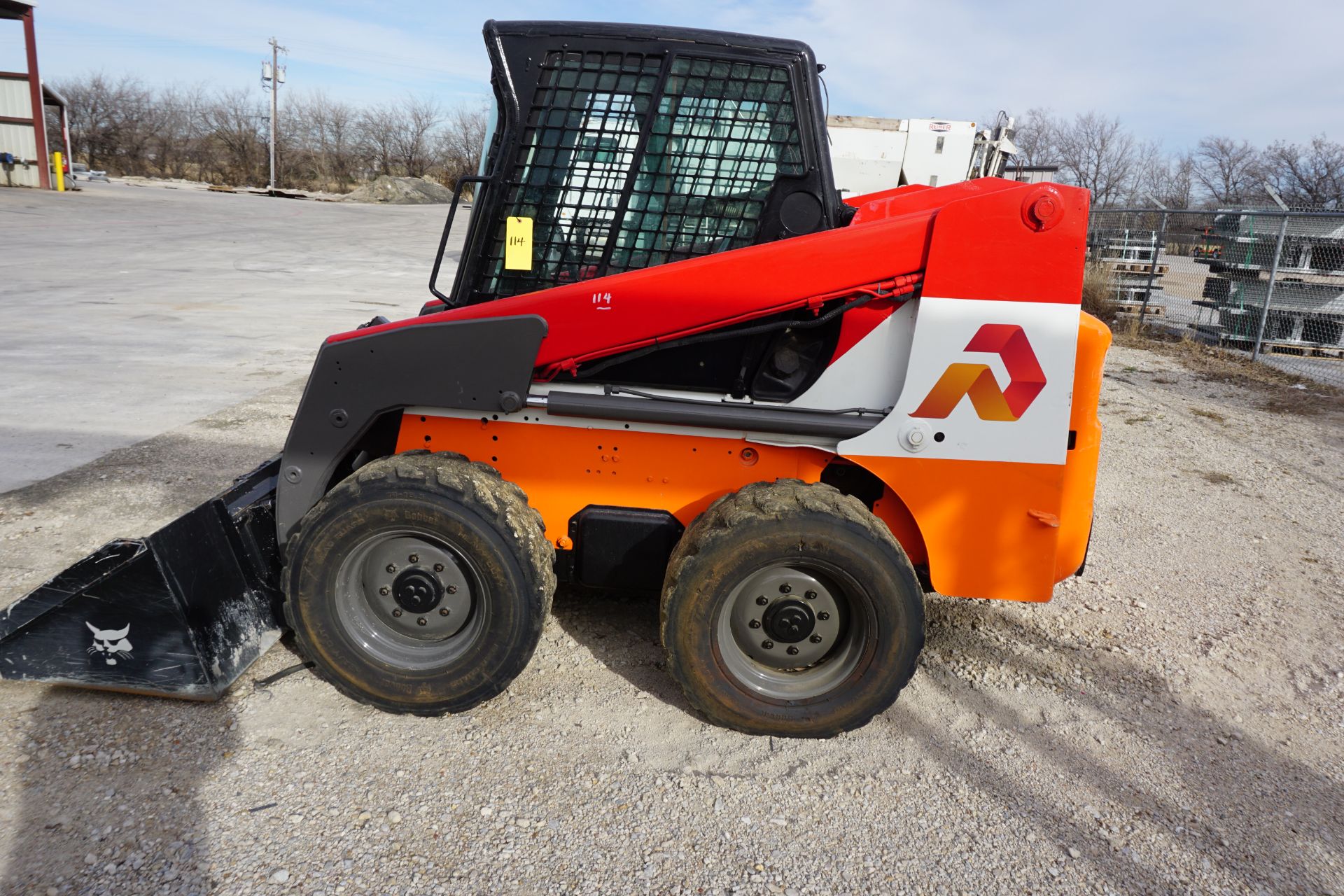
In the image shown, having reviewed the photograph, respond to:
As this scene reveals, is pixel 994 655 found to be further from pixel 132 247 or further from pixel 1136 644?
pixel 132 247

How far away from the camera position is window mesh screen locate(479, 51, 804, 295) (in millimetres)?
3303

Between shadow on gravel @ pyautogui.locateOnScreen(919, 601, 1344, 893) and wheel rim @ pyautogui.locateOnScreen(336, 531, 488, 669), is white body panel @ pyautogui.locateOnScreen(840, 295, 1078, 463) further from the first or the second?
wheel rim @ pyautogui.locateOnScreen(336, 531, 488, 669)

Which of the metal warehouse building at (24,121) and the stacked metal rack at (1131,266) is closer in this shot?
the stacked metal rack at (1131,266)

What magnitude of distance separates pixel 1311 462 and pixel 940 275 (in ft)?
21.0

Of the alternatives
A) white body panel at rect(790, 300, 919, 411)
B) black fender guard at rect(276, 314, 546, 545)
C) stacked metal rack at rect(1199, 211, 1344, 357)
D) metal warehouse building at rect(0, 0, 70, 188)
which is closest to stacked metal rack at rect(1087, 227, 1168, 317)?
stacked metal rack at rect(1199, 211, 1344, 357)

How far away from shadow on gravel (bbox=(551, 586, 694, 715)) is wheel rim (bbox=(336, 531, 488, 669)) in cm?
72

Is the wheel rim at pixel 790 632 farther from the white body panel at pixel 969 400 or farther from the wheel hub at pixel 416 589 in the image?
the wheel hub at pixel 416 589

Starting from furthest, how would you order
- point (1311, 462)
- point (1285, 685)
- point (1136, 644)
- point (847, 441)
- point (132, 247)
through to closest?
point (132, 247)
point (1311, 462)
point (1136, 644)
point (1285, 685)
point (847, 441)

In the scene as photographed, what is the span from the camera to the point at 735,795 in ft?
9.95

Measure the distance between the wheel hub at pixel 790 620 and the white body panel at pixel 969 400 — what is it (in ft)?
1.91

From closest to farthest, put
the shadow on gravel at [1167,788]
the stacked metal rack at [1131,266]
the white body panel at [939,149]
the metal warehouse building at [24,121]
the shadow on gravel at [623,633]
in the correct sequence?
the shadow on gravel at [1167,788] < the shadow on gravel at [623,633] < the white body panel at [939,149] < the stacked metal rack at [1131,266] < the metal warehouse building at [24,121]

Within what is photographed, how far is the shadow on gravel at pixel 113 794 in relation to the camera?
2549mm

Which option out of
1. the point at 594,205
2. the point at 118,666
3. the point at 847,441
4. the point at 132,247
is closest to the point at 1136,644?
the point at 847,441

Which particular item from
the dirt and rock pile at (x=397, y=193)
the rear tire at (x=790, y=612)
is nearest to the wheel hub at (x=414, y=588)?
the rear tire at (x=790, y=612)
